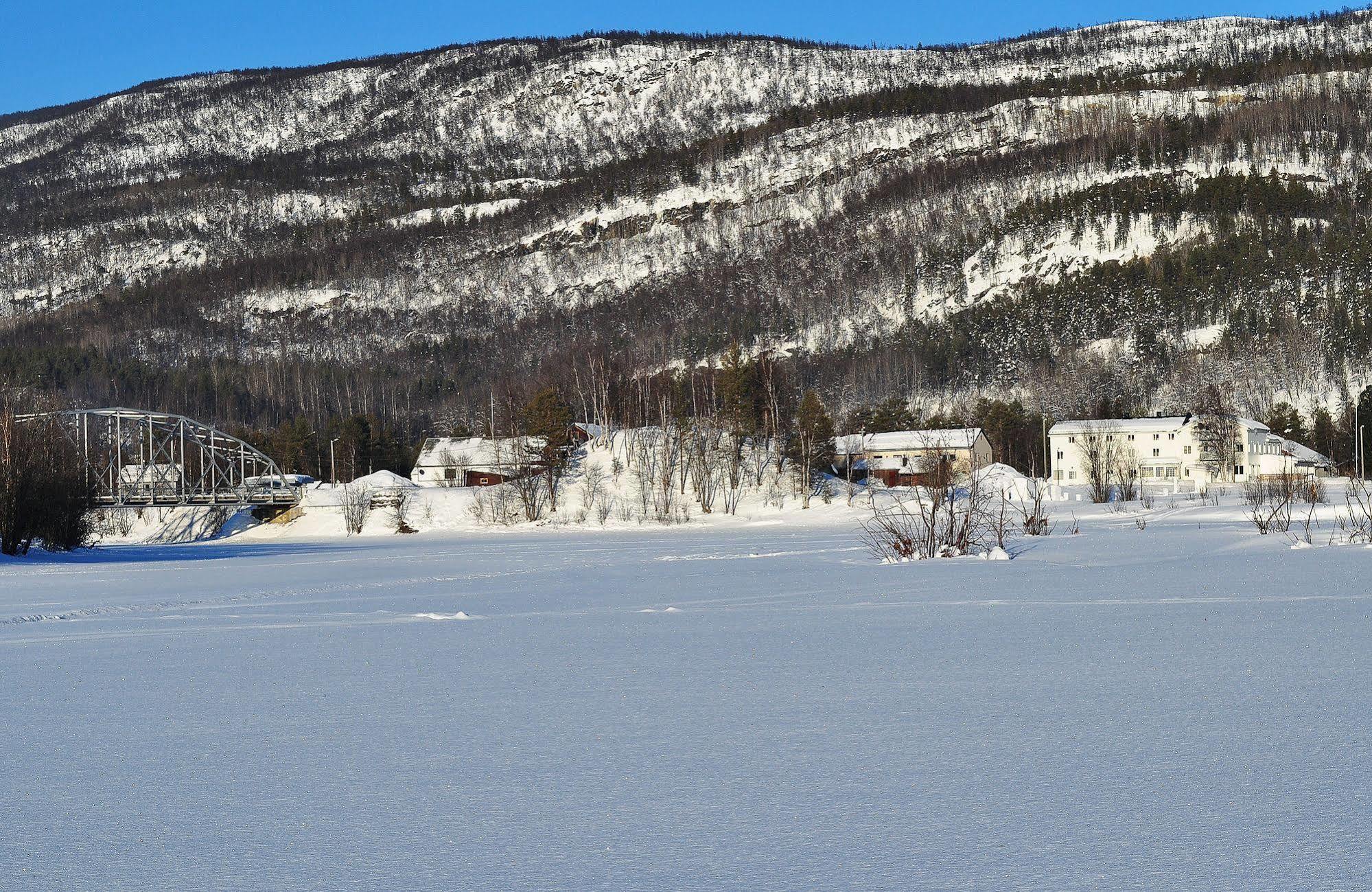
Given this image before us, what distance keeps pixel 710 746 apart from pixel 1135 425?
3648 inches

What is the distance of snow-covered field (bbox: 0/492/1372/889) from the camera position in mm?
4453

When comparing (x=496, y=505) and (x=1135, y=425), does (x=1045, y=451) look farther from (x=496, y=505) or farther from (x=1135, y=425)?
(x=496, y=505)

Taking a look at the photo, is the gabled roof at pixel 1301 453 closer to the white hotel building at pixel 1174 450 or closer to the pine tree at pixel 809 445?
the white hotel building at pixel 1174 450

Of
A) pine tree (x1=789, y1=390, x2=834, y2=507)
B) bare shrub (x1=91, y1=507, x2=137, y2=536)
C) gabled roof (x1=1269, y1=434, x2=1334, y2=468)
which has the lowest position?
bare shrub (x1=91, y1=507, x2=137, y2=536)

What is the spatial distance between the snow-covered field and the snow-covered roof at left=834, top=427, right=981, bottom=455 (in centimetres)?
7070

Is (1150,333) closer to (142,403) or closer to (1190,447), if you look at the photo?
(1190,447)

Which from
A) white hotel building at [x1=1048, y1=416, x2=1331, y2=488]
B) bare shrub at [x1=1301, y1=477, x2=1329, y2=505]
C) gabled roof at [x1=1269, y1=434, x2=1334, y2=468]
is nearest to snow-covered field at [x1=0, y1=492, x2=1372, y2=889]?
bare shrub at [x1=1301, y1=477, x2=1329, y2=505]

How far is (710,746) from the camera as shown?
6238 mm

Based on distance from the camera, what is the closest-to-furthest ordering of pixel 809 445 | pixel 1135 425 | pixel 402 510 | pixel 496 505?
pixel 402 510, pixel 496 505, pixel 809 445, pixel 1135 425

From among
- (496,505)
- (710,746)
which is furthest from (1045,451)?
(710,746)

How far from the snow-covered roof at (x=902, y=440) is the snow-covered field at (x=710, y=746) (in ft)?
232

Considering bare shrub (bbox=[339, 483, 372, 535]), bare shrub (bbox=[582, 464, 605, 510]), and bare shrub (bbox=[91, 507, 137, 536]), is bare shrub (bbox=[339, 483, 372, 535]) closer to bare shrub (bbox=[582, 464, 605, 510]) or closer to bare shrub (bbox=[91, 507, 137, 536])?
bare shrub (bbox=[582, 464, 605, 510])

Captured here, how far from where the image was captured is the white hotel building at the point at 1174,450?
87812mm

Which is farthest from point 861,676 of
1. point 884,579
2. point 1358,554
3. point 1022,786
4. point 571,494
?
point 571,494
